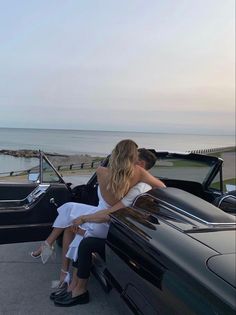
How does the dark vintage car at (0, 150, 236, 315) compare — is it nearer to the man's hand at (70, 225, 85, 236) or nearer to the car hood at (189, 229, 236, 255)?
the car hood at (189, 229, 236, 255)

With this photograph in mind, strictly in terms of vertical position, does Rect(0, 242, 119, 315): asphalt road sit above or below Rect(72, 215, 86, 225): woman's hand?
below

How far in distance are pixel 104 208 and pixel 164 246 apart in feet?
4.84

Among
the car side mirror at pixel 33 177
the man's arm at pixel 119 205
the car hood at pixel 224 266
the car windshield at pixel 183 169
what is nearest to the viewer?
the car hood at pixel 224 266

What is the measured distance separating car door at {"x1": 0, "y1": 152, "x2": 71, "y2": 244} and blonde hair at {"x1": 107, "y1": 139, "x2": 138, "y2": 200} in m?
1.02

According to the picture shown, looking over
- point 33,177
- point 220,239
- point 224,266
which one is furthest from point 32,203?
point 224,266

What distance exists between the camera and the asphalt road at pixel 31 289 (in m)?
3.35

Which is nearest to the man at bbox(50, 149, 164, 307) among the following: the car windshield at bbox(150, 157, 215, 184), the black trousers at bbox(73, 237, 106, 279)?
the black trousers at bbox(73, 237, 106, 279)

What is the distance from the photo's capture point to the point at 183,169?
4.60m

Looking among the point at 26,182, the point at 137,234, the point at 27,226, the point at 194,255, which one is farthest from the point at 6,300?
the point at 194,255

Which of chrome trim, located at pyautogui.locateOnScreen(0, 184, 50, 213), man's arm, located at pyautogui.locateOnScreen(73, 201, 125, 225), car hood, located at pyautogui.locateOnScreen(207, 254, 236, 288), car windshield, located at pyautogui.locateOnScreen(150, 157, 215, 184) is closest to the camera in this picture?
car hood, located at pyautogui.locateOnScreen(207, 254, 236, 288)

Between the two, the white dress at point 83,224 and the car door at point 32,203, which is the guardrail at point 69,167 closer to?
the car door at point 32,203

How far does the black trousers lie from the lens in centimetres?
323

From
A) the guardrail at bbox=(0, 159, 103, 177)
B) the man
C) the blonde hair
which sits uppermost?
the blonde hair

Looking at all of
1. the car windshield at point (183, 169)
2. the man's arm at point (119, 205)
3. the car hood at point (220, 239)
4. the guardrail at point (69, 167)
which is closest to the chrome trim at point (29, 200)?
the guardrail at point (69, 167)
